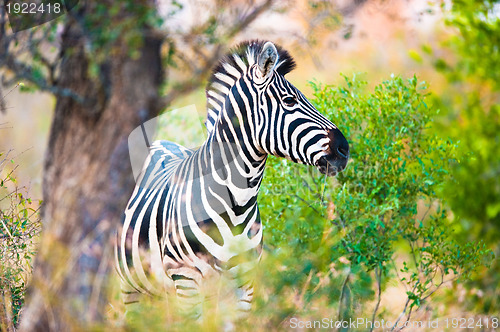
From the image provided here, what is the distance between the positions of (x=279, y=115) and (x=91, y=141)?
1.35 m

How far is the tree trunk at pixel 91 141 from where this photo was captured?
3779 mm

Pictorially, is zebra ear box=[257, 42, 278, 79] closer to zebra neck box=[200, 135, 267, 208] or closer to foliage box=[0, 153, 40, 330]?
zebra neck box=[200, 135, 267, 208]

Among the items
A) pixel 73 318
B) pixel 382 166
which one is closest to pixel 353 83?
pixel 382 166

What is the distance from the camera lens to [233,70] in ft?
12.4

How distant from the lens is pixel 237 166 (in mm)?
3588

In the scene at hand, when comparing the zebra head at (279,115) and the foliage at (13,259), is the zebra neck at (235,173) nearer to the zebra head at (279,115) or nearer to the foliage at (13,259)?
the zebra head at (279,115)

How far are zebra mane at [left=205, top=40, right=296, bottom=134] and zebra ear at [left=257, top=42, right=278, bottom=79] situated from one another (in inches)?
4.6

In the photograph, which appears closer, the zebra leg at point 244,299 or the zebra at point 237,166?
the zebra at point 237,166

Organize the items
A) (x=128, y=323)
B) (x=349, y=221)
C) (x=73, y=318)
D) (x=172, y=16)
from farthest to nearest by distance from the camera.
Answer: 1. (x=349, y=221)
2. (x=172, y=16)
3. (x=128, y=323)
4. (x=73, y=318)

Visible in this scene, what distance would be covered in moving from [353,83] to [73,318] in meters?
3.10

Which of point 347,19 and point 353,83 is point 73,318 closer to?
point 347,19
